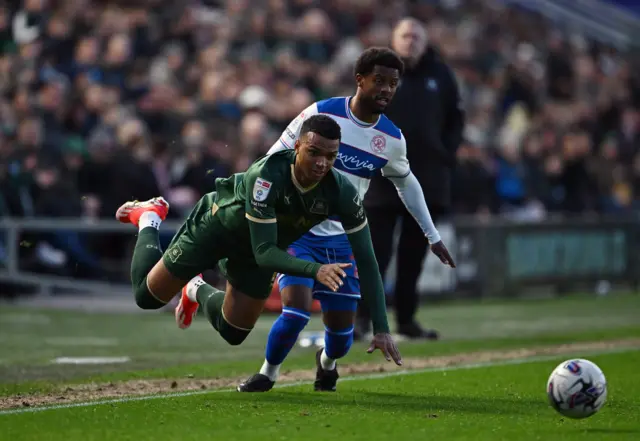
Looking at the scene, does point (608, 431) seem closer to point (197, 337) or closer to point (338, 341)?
point (338, 341)

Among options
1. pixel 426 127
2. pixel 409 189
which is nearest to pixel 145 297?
pixel 409 189

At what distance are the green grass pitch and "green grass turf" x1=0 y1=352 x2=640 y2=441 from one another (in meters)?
0.01

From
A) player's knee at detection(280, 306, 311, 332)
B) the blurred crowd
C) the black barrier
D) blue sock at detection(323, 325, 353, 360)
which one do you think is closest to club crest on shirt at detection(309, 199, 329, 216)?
player's knee at detection(280, 306, 311, 332)

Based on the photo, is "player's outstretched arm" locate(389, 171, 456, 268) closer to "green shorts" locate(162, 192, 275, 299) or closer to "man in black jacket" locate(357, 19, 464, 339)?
"green shorts" locate(162, 192, 275, 299)

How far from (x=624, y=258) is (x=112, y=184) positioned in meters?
9.41

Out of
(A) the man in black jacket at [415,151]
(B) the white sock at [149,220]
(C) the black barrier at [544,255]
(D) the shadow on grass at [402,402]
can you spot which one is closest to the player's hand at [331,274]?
(D) the shadow on grass at [402,402]

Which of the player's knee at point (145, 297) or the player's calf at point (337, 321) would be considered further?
the player's knee at point (145, 297)

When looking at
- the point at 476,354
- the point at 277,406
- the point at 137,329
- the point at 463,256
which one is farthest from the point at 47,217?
the point at 277,406

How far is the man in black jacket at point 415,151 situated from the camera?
488 inches

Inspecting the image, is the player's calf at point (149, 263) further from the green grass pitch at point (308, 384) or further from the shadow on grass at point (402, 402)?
the shadow on grass at point (402, 402)

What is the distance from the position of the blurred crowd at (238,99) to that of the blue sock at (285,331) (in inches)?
165

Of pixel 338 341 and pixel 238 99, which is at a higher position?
pixel 238 99

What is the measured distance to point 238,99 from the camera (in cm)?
1906

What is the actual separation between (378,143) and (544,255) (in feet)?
36.0
